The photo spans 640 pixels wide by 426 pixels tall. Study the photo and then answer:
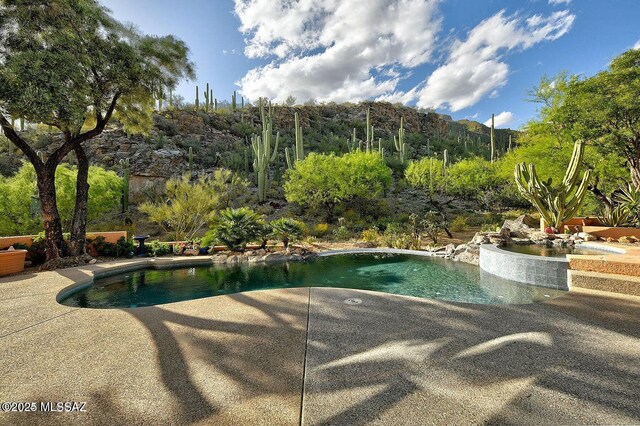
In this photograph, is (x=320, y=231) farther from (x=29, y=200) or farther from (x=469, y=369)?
(x=29, y=200)

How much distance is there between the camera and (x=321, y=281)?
7.68 metres

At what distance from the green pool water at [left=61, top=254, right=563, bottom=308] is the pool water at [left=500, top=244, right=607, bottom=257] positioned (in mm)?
1355

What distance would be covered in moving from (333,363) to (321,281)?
16.8 feet

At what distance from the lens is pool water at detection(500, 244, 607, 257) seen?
7347 millimetres

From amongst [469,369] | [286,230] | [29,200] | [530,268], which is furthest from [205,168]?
[469,369]

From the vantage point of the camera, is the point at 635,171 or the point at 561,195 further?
the point at 635,171

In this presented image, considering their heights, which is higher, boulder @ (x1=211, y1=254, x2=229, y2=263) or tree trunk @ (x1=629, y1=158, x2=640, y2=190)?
tree trunk @ (x1=629, y1=158, x2=640, y2=190)

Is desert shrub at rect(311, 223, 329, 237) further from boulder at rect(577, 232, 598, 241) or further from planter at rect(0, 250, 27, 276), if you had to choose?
planter at rect(0, 250, 27, 276)

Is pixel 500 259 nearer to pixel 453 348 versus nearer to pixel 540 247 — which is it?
pixel 540 247

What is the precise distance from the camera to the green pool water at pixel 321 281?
5.95 meters

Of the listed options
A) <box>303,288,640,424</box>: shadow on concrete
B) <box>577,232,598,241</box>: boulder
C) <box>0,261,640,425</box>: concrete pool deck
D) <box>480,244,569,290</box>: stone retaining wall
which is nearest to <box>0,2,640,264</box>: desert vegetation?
<box>577,232,598,241</box>: boulder

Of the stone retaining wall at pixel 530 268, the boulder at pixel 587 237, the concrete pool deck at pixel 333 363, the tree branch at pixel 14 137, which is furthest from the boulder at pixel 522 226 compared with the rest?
the tree branch at pixel 14 137

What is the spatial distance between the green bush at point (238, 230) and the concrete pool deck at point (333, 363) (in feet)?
22.8

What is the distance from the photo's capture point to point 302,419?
73.8 inches
